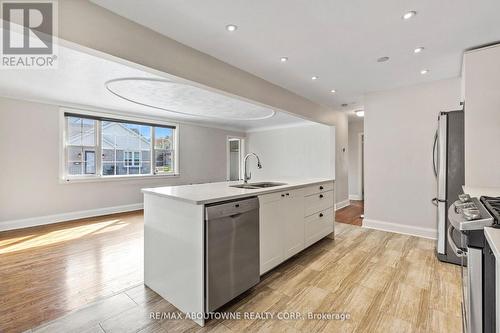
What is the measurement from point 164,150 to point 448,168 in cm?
583

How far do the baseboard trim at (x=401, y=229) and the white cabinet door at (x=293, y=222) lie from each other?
1.96 m

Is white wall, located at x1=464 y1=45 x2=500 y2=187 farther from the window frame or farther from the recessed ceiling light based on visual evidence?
the window frame

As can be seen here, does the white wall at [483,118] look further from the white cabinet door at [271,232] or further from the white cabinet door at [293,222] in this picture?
the white cabinet door at [271,232]

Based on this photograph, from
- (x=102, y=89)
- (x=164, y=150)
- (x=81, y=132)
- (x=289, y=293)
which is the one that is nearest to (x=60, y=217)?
(x=81, y=132)

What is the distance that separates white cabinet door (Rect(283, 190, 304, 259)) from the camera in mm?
2521

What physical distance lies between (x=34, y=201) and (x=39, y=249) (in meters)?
1.69

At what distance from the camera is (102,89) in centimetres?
361

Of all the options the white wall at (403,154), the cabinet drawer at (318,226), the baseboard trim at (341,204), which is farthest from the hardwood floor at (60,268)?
the baseboard trim at (341,204)

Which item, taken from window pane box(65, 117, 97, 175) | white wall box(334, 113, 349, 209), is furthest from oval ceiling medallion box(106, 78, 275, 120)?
white wall box(334, 113, 349, 209)

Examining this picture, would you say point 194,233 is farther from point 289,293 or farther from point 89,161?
point 89,161

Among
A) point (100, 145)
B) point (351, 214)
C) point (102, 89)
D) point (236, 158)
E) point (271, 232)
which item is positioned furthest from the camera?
point (236, 158)

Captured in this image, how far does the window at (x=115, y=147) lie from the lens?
4695 millimetres

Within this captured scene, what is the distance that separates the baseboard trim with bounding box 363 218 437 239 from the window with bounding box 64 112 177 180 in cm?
487

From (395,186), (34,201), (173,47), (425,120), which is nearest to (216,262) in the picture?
(173,47)
